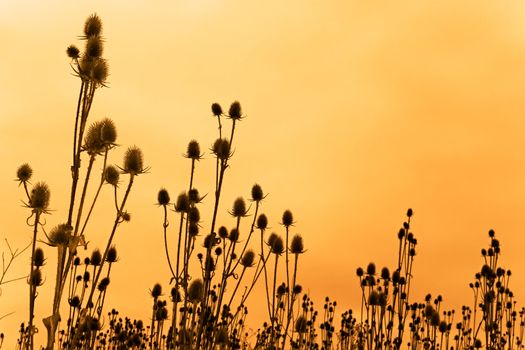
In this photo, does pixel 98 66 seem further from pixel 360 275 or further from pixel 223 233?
pixel 360 275

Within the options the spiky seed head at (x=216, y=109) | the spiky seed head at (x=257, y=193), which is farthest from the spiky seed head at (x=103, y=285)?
the spiky seed head at (x=216, y=109)

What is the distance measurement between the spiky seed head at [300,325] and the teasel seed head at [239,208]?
5.86 ft

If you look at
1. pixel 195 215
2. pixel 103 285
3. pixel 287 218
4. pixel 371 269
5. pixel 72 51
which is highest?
pixel 72 51

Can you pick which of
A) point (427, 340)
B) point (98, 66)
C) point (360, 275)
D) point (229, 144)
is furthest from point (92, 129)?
point (427, 340)

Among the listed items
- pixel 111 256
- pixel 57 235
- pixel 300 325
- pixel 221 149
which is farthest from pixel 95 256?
pixel 300 325

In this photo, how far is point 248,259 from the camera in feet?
25.6

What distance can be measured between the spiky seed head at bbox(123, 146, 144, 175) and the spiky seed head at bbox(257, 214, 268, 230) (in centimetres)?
316

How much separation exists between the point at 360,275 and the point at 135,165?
5025 millimetres

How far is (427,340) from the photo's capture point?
10555 millimetres

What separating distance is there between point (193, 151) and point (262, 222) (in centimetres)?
137

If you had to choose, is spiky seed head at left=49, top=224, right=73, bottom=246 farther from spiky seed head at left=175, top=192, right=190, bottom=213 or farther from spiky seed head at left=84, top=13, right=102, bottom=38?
spiky seed head at left=175, top=192, right=190, bottom=213

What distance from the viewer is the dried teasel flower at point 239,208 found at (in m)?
7.54

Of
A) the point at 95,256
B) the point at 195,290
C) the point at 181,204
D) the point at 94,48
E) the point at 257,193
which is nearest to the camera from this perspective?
the point at 94,48

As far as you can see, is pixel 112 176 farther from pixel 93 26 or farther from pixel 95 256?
pixel 95 256
